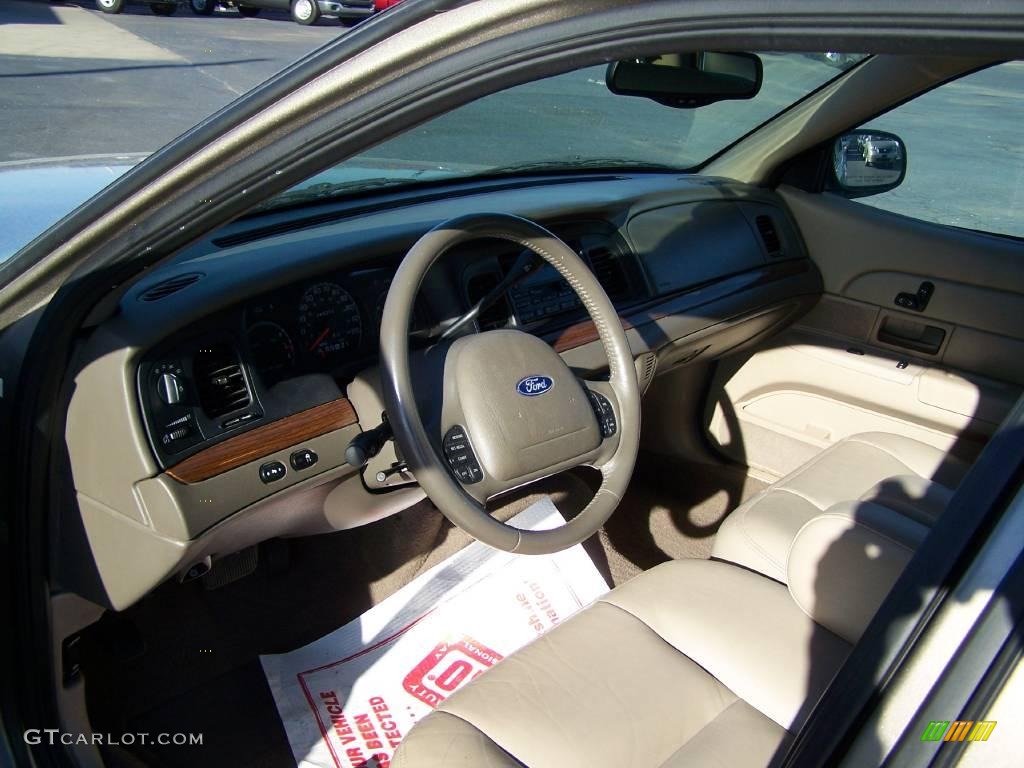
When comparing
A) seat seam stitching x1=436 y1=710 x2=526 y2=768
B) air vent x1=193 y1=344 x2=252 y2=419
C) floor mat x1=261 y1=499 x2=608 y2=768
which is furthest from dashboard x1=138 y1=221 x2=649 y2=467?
floor mat x1=261 y1=499 x2=608 y2=768

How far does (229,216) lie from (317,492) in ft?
3.25

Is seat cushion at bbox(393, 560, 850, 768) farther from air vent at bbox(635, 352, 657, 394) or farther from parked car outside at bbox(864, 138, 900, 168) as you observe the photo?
parked car outside at bbox(864, 138, 900, 168)

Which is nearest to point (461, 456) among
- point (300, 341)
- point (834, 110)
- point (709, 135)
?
point (300, 341)

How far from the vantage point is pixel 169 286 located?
175 cm

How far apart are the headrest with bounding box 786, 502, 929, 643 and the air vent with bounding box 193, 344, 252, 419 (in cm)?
118

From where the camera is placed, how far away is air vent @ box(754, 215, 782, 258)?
2.92 m

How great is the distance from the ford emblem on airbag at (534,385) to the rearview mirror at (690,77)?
2.02ft

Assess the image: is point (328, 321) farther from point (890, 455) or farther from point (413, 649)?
point (890, 455)

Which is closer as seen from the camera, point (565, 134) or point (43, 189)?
point (43, 189)

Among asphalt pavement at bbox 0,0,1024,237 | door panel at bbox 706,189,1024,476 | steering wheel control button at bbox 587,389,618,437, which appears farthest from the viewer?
door panel at bbox 706,189,1024,476

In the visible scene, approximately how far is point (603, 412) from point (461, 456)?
381mm

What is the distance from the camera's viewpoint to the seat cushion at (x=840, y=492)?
209 centimetres

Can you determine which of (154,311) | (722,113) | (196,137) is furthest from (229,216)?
(722,113)

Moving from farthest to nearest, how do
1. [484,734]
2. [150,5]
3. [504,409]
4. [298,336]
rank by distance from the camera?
1. [150,5]
2. [298,336]
3. [504,409]
4. [484,734]
